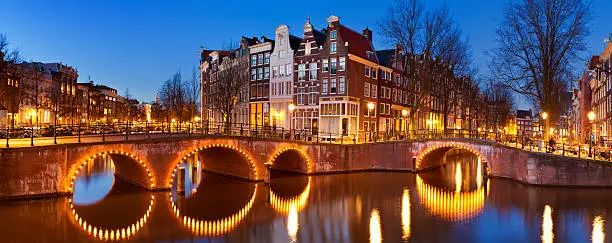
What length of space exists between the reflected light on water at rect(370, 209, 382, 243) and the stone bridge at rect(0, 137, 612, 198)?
38.8 feet

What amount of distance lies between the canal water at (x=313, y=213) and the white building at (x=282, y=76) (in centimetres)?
2242

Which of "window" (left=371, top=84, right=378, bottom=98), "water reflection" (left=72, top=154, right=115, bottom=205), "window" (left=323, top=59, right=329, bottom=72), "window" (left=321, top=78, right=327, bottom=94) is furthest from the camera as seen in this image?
"window" (left=371, top=84, right=378, bottom=98)

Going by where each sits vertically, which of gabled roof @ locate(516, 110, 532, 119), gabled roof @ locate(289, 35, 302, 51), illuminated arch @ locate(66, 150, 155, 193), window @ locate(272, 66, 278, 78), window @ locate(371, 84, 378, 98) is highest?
gabled roof @ locate(289, 35, 302, 51)

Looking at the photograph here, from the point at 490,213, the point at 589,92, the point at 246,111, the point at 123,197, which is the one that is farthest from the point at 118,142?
the point at 589,92

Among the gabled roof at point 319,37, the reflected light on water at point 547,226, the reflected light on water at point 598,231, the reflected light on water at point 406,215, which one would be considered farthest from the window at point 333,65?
the reflected light on water at point 598,231

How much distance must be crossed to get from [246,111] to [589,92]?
2121 inches

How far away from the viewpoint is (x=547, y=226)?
2098 cm

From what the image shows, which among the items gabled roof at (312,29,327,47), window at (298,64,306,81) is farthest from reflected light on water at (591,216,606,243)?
window at (298,64,306,81)

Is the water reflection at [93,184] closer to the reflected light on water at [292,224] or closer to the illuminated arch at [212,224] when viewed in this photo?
the illuminated arch at [212,224]

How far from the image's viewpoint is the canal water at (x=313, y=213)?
19047 millimetres

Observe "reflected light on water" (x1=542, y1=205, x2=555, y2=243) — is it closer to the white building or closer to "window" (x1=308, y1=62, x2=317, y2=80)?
"window" (x1=308, y1=62, x2=317, y2=80)

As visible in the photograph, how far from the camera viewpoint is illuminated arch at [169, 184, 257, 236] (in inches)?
783

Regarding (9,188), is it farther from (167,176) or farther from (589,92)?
(589,92)

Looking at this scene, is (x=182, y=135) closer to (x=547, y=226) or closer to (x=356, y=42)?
(x=547, y=226)
